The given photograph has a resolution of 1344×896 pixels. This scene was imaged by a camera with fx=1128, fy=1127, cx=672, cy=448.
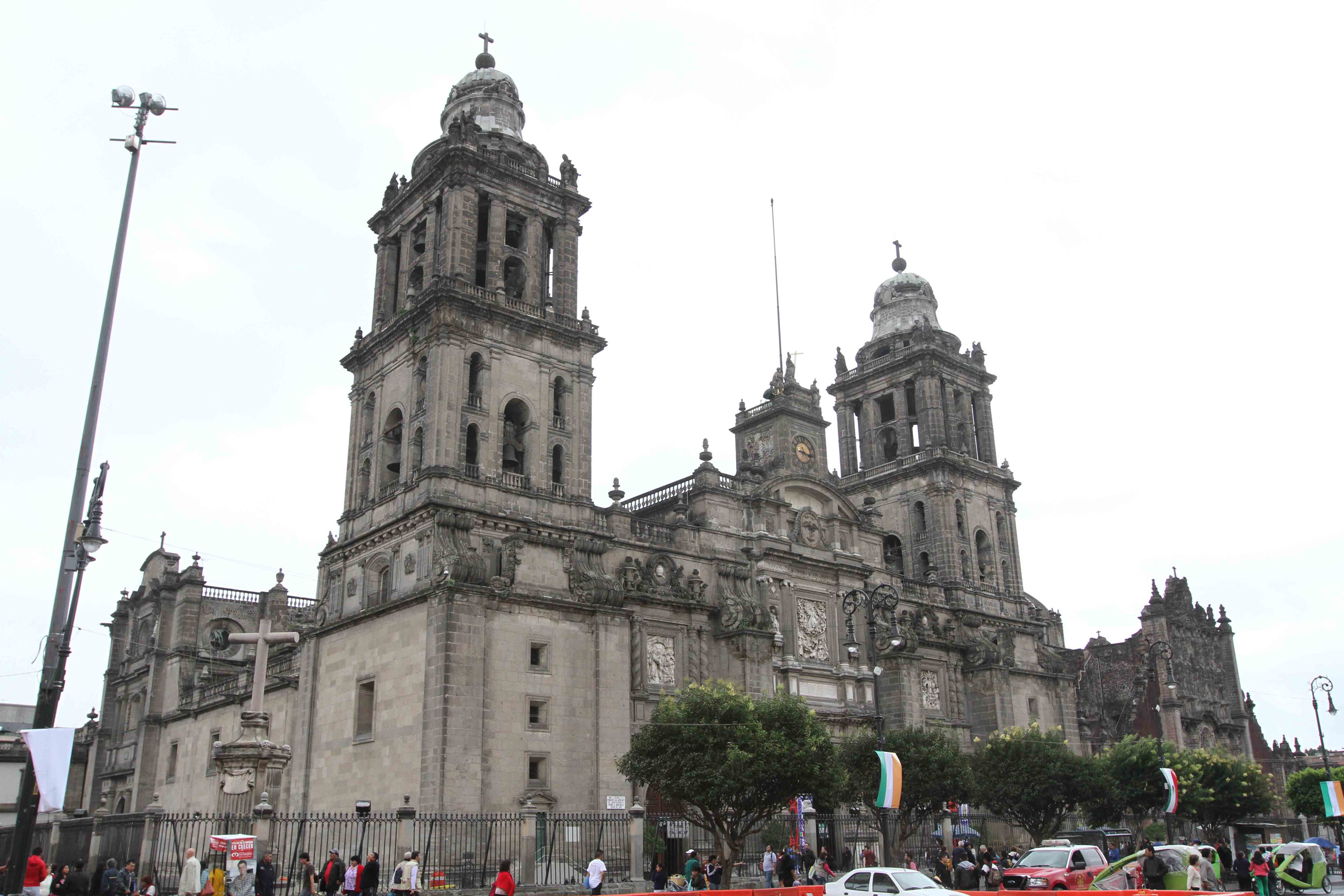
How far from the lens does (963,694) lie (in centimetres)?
5584

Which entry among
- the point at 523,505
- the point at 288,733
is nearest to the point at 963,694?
the point at 523,505

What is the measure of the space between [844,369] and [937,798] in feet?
110

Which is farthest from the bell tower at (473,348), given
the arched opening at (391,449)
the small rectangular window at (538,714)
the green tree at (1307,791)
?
the green tree at (1307,791)

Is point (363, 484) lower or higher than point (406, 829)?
higher

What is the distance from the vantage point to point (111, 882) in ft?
74.0

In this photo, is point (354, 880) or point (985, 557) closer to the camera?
point (354, 880)

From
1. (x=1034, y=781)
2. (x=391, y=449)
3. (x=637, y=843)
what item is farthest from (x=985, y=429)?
(x=637, y=843)

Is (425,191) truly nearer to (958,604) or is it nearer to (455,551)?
(455,551)

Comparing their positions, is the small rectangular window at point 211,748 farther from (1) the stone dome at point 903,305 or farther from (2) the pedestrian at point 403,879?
(1) the stone dome at point 903,305

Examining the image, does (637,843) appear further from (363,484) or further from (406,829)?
(363,484)

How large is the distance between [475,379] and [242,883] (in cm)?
2291

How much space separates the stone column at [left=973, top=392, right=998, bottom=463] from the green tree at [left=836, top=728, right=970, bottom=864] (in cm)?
2670

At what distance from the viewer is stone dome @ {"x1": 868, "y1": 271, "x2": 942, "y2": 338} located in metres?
66.8

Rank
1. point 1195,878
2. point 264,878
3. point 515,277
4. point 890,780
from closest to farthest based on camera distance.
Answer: point 264,878 → point 1195,878 → point 890,780 → point 515,277
